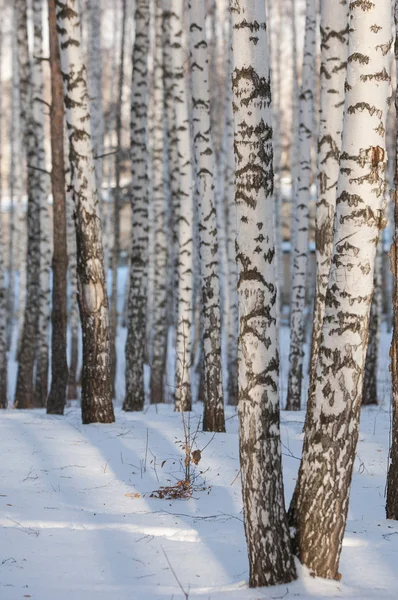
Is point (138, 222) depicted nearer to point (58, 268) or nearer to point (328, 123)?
point (58, 268)

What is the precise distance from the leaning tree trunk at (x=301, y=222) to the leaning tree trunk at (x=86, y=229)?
12.3 ft

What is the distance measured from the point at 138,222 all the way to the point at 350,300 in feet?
22.8

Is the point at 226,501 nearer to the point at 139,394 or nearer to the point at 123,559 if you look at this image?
the point at 123,559

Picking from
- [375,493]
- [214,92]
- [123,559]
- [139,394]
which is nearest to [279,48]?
[214,92]

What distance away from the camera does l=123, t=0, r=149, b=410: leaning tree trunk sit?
1031 cm

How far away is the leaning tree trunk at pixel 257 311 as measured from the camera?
153 inches

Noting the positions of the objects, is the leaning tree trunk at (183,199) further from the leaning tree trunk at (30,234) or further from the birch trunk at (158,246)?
the birch trunk at (158,246)

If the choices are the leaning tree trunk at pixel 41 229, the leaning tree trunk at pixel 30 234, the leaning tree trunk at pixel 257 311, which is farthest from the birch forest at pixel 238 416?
the leaning tree trunk at pixel 30 234

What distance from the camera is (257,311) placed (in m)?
4.04

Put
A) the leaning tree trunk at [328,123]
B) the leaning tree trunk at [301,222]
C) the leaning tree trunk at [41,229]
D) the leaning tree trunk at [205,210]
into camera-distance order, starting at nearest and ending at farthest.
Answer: the leaning tree trunk at [328,123] → the leaning tree trunk at [205,210] → the leaning tree trunk at [301,222] → the leaning tree trunk at [41,229]

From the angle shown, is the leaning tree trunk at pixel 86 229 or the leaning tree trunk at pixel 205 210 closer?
the leaning tree trunk at pixel 86 229

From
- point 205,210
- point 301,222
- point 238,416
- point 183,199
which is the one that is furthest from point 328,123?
point 238,416

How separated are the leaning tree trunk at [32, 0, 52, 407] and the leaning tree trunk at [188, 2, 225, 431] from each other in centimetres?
434

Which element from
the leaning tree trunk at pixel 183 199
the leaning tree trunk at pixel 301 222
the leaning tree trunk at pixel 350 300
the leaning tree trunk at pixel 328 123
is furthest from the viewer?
the leaning tree trunk at pixel 301 222
